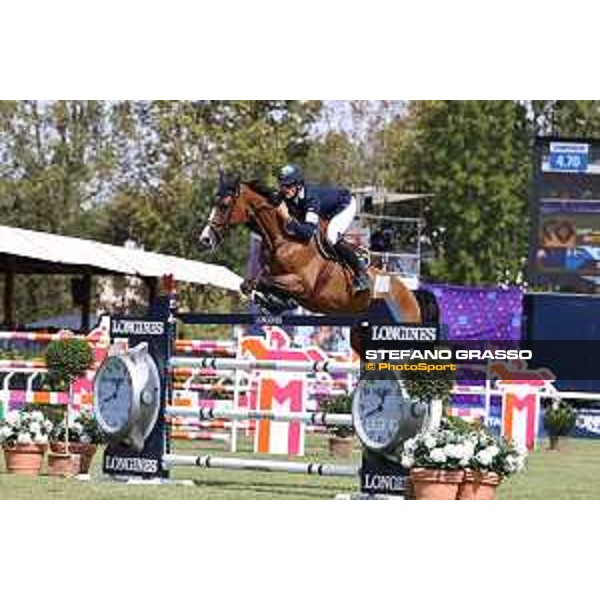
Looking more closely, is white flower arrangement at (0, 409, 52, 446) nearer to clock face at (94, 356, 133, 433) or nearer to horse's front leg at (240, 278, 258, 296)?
clock face at (94, 356, 133, 433)

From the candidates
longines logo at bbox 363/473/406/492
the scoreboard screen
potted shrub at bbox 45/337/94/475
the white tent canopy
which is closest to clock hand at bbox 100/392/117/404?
potted shrub at bbox 45/337/94/475

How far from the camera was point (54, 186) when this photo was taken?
12609 mm

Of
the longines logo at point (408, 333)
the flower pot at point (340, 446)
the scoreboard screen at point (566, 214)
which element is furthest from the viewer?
the flower pot at point (340, 446)

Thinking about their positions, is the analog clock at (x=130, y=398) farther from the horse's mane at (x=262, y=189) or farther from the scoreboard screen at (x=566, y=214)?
the scoreboard screen at (x=566, y=214)

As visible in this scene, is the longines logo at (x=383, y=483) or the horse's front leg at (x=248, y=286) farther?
the horse's front leg at (x=248, y=286)

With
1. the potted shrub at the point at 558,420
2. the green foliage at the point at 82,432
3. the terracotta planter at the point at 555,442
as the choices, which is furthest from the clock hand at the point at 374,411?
the terracotta planter at the point at 555,442

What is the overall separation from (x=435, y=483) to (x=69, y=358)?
329cm

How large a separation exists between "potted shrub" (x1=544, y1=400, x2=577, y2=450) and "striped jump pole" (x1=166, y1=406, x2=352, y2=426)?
3.76 m

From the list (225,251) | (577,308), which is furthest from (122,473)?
(577,308)

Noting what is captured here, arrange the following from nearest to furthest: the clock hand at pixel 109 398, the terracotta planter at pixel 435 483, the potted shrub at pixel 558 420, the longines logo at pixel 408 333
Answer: the terracotta planter at pixel 435 483, the longines logo at pixel 408 333, the clock hand at pixel 109 398, the potted shrub at pixel 558 420

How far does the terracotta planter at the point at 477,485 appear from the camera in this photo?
387 inches

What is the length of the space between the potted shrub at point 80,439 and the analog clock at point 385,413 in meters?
1.78

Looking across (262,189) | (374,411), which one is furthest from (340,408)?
(374,411)
